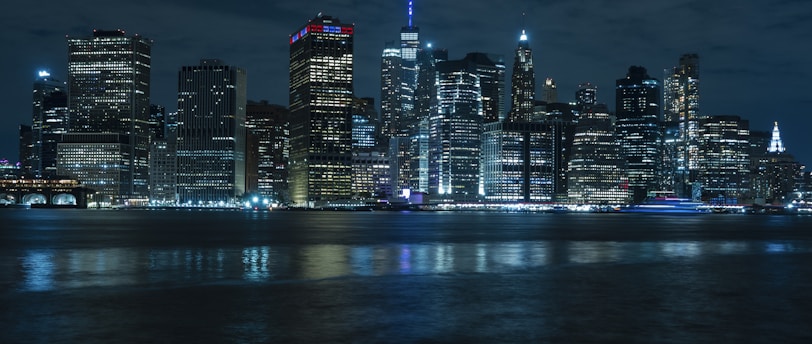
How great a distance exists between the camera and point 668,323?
29.5 metres

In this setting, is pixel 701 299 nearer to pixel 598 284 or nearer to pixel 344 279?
pixel 598 284

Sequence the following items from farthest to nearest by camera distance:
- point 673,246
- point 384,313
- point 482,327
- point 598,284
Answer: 1. point 673,246
2. point 598,284
3. point 384,313
4. point 482,327

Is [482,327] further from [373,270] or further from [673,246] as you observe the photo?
[673,246]

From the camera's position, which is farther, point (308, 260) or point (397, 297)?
point (308, 260)

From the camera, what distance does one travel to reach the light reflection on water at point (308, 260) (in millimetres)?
43656

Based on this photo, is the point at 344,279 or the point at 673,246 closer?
the point at 344,279

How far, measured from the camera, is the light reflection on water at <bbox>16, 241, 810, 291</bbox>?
43656mm

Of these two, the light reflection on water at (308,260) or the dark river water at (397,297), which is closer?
the dark river water at (397,297)

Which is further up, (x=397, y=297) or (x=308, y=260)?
(x=397, y=297)

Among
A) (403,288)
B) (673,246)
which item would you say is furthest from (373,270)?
(673,246)

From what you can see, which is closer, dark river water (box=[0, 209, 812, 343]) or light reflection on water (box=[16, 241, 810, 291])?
dark river water (box=[0, 209, 812, 343])

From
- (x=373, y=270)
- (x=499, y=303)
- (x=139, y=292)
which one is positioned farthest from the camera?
(x=373, y=270)

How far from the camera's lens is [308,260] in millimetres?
55219

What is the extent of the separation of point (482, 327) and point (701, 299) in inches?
504
